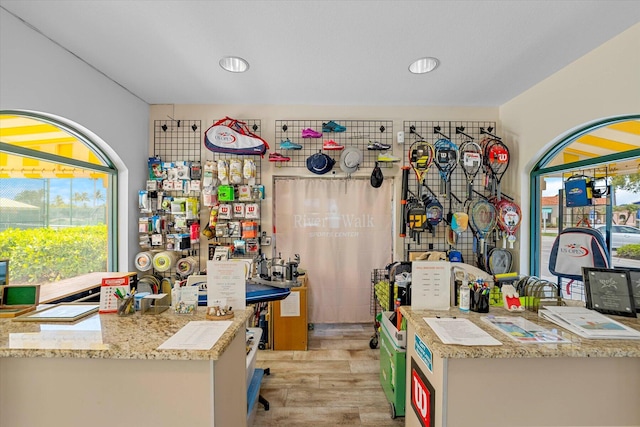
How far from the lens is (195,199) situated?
3.42 metres

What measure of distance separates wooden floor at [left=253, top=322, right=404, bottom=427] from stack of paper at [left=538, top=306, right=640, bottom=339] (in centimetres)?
133

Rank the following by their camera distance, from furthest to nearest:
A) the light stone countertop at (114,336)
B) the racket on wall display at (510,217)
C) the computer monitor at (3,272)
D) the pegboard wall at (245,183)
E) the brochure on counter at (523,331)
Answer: the pegboard wall at (245,183), the racket on wall display at (510,217), the computer monitor at (3,272), the brochure on counter at (523,331), the light stone countertop at (114,336)

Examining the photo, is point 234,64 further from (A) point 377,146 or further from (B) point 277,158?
(A) point 377,146

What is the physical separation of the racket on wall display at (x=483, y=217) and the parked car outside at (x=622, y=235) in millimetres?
936

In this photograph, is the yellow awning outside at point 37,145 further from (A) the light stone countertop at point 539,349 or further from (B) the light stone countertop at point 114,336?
(A) the light stone countertop at point 539,349

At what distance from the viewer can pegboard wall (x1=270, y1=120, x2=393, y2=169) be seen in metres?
3.52

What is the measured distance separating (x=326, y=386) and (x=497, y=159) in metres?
3.05

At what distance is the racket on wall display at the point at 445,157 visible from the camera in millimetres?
3250

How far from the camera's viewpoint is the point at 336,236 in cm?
359

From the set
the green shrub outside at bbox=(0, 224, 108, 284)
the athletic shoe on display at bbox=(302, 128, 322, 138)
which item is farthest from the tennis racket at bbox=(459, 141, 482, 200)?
the green shrub outside at bbox=(0, 224, 108, 284)

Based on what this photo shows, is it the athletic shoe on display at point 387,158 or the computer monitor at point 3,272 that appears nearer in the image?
the computer monitor at point 3,272

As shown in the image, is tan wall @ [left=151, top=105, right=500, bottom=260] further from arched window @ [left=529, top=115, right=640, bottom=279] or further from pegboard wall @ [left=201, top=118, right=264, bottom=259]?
arched window @ [left=529, top=115, right=640, bottom=279]

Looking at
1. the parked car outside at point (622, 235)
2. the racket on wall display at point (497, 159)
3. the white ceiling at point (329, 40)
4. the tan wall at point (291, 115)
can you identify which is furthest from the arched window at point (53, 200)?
the parked car outside at point (622, 235)

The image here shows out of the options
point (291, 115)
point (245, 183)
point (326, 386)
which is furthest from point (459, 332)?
point (291, 115)
